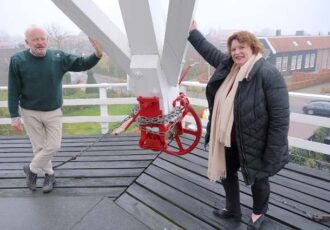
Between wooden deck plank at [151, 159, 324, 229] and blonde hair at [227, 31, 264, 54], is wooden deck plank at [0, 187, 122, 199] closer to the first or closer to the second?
wooden deck plank at [151, 159, 324, 229]

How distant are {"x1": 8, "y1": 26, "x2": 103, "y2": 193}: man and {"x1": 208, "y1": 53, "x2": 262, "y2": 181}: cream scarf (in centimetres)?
110

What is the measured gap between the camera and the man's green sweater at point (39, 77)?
8.25 ft

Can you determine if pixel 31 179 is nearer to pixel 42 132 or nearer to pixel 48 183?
pixel 48 183

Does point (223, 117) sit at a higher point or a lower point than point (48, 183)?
higher

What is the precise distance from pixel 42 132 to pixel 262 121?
185cm

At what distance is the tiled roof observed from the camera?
3.91 m

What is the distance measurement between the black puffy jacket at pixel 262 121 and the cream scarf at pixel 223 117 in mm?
40

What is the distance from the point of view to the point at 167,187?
280 cm

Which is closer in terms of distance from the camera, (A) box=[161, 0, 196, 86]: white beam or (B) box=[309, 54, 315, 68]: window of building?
(A) box=[161, 0, 196, 86]: white beam

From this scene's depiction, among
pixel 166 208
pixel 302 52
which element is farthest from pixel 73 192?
pixel 302 52

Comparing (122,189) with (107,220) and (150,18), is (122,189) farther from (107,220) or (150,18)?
(150,18)

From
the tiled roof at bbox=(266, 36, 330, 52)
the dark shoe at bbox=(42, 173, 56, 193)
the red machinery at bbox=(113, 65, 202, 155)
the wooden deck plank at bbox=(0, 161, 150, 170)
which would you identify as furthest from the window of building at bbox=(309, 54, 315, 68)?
the dark shoe at bbox=(42, 173, 56, 193)

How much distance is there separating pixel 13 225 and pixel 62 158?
51.3 inches

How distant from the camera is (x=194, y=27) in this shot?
93.4 inches
